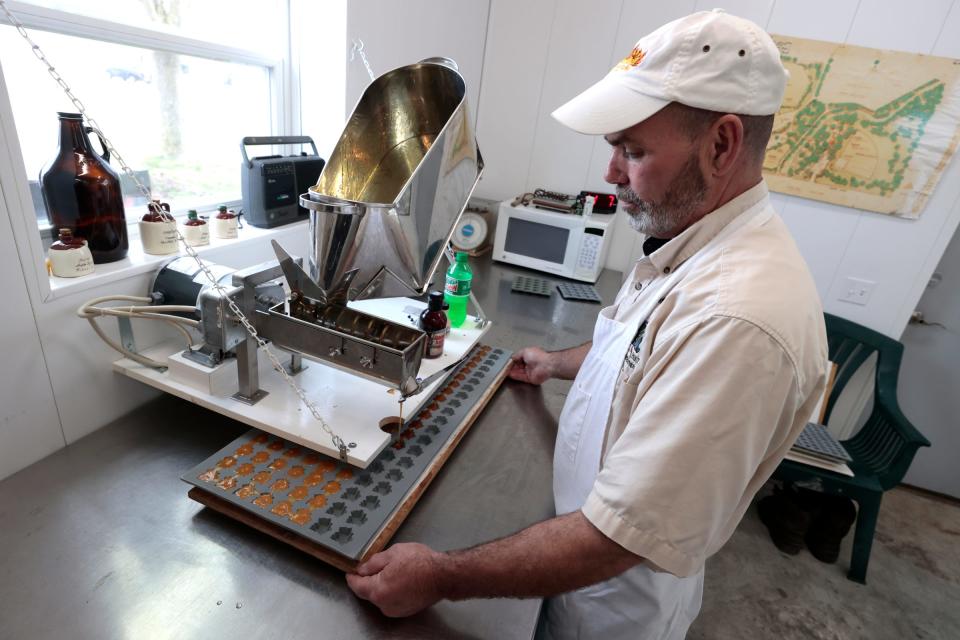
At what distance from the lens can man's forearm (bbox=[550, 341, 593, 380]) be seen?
1.25 meters

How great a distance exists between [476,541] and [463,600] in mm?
111

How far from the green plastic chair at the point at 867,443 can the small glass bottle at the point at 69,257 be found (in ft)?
7.46

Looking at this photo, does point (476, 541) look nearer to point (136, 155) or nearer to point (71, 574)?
point (71, 574)

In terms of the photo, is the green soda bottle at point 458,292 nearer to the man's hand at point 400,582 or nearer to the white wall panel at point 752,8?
the man's hand at point 400,582

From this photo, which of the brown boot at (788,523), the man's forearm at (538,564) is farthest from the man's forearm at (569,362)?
the brown boot at (788,523)

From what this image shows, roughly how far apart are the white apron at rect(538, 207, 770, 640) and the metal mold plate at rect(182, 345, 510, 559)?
0.25m

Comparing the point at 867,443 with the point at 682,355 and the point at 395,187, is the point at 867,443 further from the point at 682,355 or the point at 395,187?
the point at 395,187

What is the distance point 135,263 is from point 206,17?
0.76m

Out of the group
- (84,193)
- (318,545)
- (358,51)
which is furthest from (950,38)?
(84,193)

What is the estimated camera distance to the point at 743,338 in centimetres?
60

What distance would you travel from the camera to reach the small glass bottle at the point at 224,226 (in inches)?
47.1

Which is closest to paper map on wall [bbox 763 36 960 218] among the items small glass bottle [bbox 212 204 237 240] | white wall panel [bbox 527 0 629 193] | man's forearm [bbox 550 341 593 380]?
white wall panel [bbox 527 0 629 193]

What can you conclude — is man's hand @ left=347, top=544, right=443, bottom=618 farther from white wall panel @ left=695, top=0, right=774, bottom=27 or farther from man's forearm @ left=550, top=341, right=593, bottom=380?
white wall panel @ left=695, top=0, right=774, bottom=27

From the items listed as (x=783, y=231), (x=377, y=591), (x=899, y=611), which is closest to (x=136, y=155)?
(x=377, y=591)
